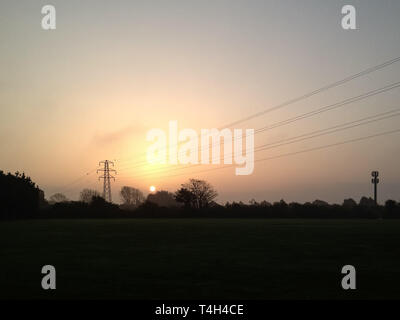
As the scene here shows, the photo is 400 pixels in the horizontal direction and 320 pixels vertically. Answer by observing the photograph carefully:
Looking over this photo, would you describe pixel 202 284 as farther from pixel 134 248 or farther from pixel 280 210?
pixel 280 210

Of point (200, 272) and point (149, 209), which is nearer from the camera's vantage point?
point (200, 272)

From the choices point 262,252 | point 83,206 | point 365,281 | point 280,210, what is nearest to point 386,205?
point 280,210

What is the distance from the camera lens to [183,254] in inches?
1019

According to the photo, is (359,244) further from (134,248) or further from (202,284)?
(202,284)

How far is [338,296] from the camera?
47.0 feet

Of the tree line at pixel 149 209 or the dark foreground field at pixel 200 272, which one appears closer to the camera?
the dark foreground field at pixel 200 272

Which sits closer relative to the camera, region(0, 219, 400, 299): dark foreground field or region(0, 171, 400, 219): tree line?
region(0, 219, 400, 299): dark foreground field
